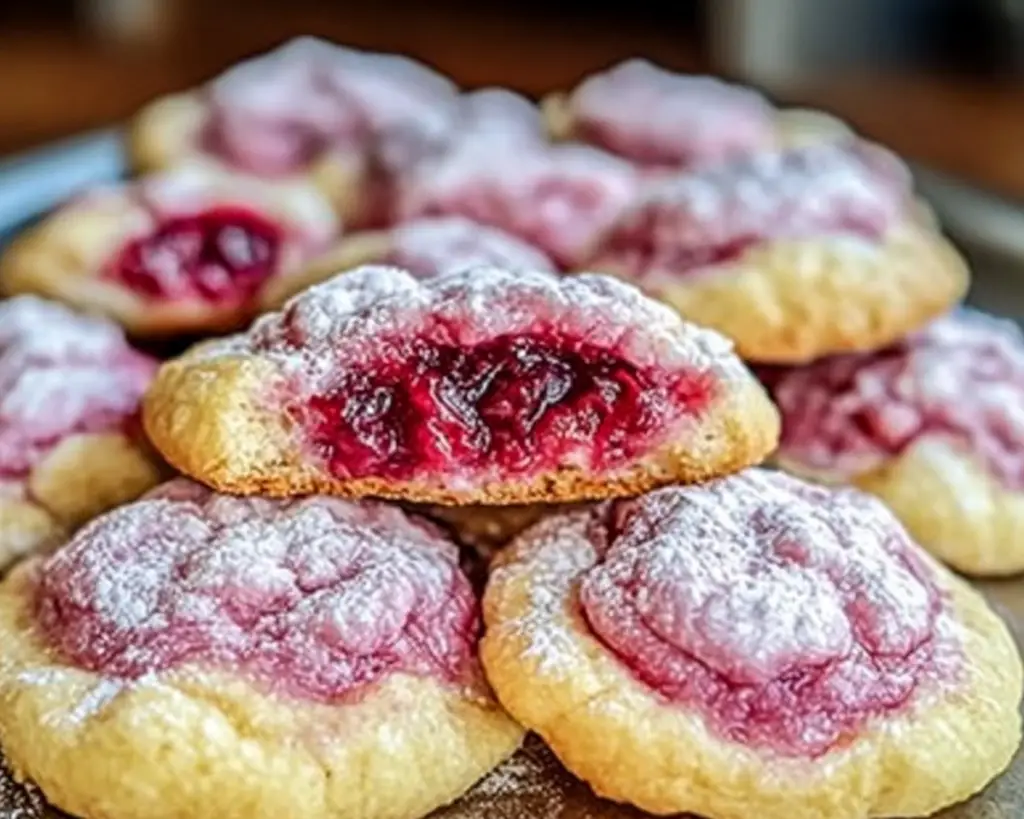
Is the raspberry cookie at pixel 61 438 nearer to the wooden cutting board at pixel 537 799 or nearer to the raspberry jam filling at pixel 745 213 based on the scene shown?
the wooden cutting board at pixel 537 799

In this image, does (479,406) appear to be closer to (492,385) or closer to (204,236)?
(492,385)

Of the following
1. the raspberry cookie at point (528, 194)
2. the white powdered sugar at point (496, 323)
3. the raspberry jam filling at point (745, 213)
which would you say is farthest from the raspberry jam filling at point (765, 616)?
the raspberry cookie at point (528, 194)

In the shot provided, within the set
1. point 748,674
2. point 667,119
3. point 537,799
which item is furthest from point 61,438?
point 667,119

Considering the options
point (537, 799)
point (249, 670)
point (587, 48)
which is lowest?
point (587, 48)

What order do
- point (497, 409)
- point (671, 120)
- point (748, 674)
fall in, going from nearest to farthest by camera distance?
point (748, 674) → point (497, 409) → point (671, 120)

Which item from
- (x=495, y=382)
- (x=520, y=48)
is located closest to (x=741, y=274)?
(x=495, y=382)

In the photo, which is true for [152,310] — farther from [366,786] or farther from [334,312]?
[366,786]
